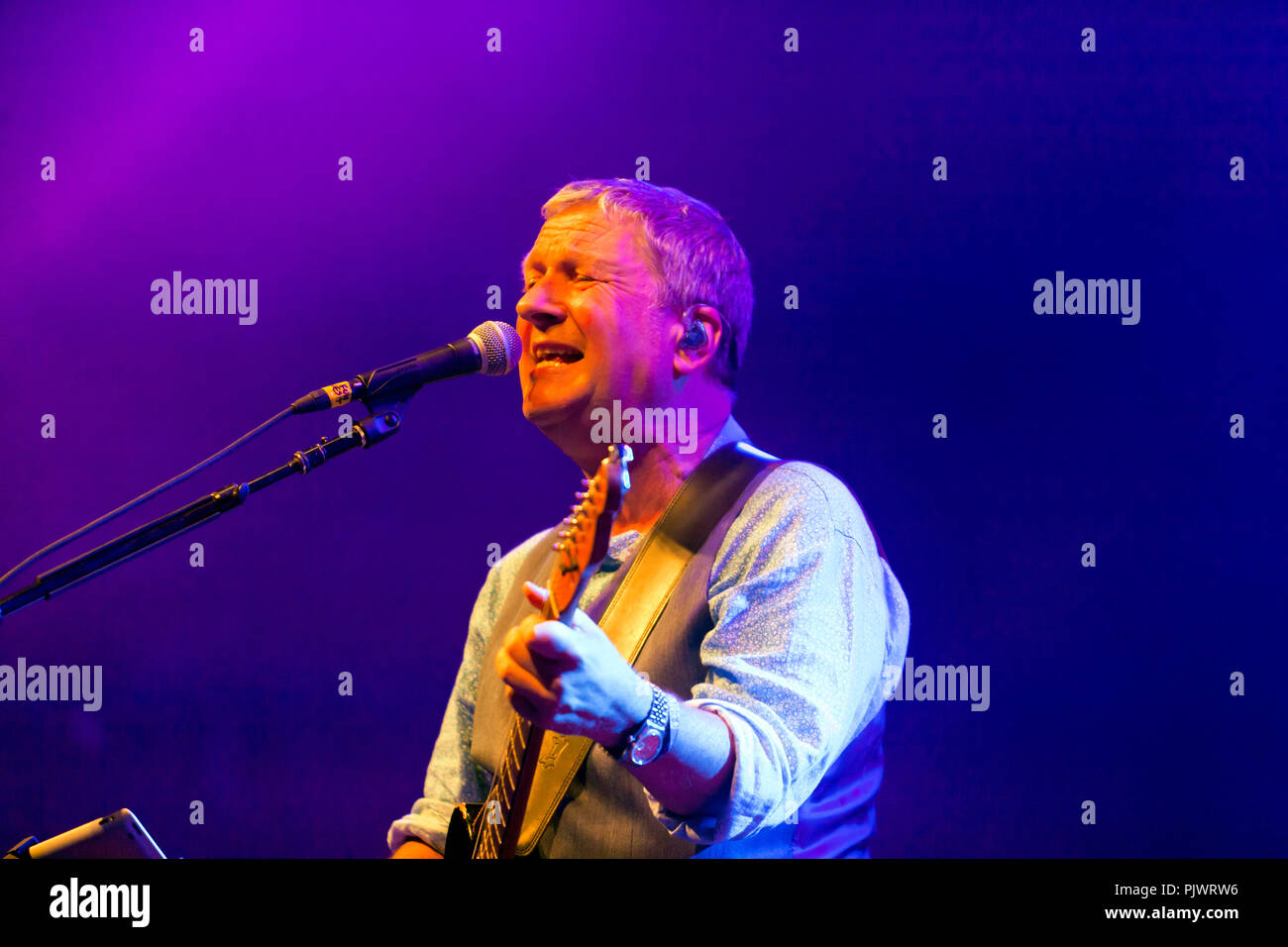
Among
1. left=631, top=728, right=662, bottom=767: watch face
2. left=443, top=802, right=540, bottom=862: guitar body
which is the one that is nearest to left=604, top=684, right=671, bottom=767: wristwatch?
left=631, top=728, right=662, bottom=767: watch face

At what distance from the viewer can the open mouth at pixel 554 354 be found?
6.56ft

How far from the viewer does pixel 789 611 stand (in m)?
1.63

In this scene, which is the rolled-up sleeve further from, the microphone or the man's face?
the microphone

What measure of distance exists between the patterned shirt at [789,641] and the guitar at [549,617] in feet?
0.88

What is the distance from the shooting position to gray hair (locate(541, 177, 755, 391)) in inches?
Result: 80.7

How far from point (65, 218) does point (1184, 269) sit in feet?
10.1

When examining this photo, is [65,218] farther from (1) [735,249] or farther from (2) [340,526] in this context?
(1) [735,249]

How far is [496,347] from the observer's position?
6.34 ft

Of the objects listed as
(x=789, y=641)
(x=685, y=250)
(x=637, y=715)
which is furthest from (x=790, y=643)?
(x=685, y=250)

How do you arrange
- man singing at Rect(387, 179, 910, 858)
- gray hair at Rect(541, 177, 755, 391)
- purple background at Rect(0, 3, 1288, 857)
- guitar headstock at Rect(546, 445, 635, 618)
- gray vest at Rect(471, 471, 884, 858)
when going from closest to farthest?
guitar headstock at Rect(546, 445, 635, 618)
man singing at Rect(387, 179, 910, 858)
gray vest at Rect(471, 471, 884, 858)
gray hair at Rect(541, 177, 755, 391)
purple background at Rect(0, 3, 1288, 857)

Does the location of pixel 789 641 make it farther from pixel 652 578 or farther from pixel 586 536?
pixel 586 536

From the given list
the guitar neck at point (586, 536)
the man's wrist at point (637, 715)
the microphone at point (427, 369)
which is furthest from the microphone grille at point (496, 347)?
the man's wrist at point (637, 715)
